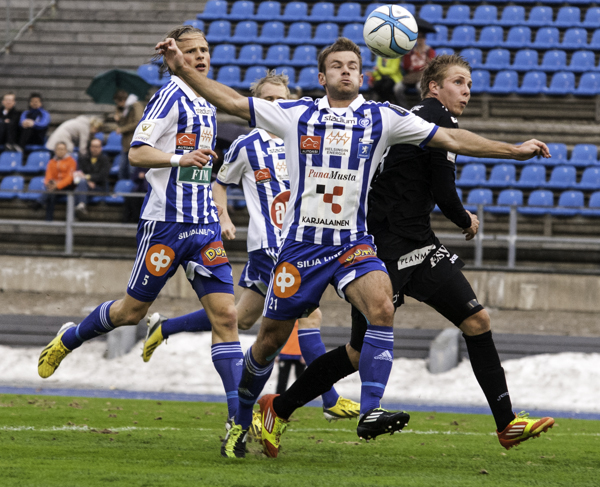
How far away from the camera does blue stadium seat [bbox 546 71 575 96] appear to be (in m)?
16.7

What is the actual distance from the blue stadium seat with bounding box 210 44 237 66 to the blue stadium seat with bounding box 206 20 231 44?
239 millimetres

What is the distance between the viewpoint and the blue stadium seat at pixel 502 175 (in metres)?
15.1

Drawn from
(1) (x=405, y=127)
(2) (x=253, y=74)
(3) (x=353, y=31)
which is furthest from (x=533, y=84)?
(1) (x=405, y=127)

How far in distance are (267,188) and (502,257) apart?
6.72 meters

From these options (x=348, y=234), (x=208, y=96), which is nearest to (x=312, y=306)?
(x=348, y=234)

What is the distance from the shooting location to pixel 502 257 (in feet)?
42.9

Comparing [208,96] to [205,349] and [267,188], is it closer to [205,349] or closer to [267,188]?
[267,188]

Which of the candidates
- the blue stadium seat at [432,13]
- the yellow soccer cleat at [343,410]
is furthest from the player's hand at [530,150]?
the blue stadium seat at [432,13]

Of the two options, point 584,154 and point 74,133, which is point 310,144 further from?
point 584,154

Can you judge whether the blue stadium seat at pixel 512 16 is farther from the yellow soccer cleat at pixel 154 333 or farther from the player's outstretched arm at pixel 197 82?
the player's outstretched arm at pixel 197 82

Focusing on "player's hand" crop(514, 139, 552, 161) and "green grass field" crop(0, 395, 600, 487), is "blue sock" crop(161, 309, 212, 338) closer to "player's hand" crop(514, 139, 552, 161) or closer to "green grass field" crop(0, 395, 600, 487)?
"green grass field" crop(0, 395, 600, 487)

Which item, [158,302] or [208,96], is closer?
[208,96]

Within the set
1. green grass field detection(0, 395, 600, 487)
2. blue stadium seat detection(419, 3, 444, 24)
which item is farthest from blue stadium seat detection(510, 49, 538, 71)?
green grass field detection(0, 395, 600, 487)

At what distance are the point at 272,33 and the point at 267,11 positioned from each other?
83 centimetres
